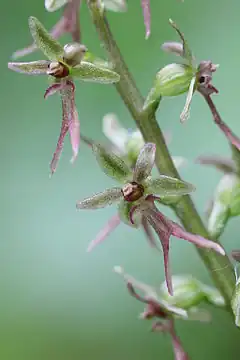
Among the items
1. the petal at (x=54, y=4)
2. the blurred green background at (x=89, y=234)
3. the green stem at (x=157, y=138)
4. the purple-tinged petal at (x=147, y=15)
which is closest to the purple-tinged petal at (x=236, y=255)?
the green stem at (x=157, y=138)

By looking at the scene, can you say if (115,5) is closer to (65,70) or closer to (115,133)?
(65,70)

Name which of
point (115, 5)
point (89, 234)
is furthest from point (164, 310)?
point (89, 234)

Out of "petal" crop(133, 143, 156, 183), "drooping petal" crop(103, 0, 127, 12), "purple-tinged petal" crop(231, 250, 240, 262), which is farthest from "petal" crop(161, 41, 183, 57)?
"purple-tinged petal" crop(231, 250, 240, 262)

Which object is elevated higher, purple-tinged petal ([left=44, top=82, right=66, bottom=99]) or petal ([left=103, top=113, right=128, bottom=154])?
purple-tinged petal ([left=44, top=82, right=66, bottom=99])

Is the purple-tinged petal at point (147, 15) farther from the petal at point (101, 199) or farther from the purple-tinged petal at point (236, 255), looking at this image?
the purple-tinged petal at point (236, 255)

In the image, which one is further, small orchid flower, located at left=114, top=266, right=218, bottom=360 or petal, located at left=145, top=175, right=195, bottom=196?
small orchid flower, located at left=114, top=266, right=218, bottom=360

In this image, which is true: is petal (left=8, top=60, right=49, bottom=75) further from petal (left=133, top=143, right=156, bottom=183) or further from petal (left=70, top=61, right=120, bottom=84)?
petal (left=133, top=143, right=156, bottom=183)
